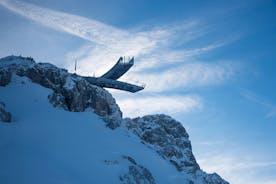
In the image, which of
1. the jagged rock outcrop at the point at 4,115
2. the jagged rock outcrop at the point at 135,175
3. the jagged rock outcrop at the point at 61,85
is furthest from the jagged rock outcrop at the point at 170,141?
the jagged rock outcrop at the point at 4,115

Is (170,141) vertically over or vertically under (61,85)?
under

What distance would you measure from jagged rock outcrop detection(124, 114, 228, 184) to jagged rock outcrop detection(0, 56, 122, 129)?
8.27 metres

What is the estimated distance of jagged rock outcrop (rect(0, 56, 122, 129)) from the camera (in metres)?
45.5

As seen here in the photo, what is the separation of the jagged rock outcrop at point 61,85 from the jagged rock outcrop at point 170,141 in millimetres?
8272

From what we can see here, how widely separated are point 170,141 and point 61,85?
76.2 ft

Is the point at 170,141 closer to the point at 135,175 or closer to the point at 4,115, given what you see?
the point at 135,175

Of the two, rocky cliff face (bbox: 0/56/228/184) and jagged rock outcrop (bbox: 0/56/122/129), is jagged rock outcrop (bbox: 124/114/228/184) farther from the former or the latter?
jagged rock outcrop (bbox: 0/56/122/129)

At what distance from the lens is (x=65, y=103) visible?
46.9 meters

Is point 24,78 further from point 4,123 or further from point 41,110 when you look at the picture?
point 4,123

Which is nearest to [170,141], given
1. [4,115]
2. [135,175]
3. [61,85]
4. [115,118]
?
[115,118]

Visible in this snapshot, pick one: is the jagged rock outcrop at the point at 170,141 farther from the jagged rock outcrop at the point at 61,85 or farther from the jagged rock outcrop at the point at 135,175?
the jagged rock outcrop at the point at 135,175

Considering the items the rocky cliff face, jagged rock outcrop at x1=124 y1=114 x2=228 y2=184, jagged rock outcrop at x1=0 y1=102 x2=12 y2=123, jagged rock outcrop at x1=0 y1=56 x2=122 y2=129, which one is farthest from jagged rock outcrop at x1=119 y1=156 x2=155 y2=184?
jagged rock outcrop at x1=124 y1=114 x2=228 y2=184

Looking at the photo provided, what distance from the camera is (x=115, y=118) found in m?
52.8

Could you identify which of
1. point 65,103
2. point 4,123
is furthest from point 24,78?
point 4,123
